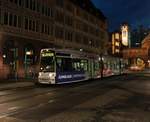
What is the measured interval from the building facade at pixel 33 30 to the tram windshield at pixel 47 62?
9950mm

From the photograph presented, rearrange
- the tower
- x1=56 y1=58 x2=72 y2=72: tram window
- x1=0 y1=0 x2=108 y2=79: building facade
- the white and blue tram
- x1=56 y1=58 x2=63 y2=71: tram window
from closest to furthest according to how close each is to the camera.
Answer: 1. the white and blue tram
2. x1=56 y1=58 x2=63 y2=71: tram window
3. x1=56 y1=58 x2=72 y2=72: tram window
4. x1=0 y1=0 x2=108 y2=79: building facade
5. the tower

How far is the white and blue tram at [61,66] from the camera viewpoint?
25.4 meters

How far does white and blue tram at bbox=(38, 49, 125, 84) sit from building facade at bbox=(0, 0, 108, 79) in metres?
9.19

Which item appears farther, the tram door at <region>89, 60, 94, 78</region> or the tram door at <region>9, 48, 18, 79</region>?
the tram door at <region>9, 48, 18, 79</region>

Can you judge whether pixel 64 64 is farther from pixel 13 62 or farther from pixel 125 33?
pixel 125 33

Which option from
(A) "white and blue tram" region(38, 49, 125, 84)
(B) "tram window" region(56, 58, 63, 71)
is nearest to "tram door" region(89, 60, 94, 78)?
(A) "white and blue tram" region(38, 49, 125, 84)

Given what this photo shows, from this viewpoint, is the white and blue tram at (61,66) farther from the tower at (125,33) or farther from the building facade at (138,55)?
the tower at (125,33)

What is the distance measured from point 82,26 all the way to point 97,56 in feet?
90.4

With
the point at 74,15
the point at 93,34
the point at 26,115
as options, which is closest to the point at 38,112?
the point at 26,115

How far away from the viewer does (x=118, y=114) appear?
38.0ft

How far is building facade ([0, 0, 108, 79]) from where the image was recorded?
36.2m

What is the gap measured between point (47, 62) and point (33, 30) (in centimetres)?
1749

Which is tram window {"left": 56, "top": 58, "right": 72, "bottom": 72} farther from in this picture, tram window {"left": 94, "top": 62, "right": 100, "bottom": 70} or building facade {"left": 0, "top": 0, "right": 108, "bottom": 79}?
building facade {"left": 0, "top": 0, "right": 108, "bottom": 79}

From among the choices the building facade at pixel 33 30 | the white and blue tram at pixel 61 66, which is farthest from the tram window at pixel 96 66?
the building facade at pixel 33 30
